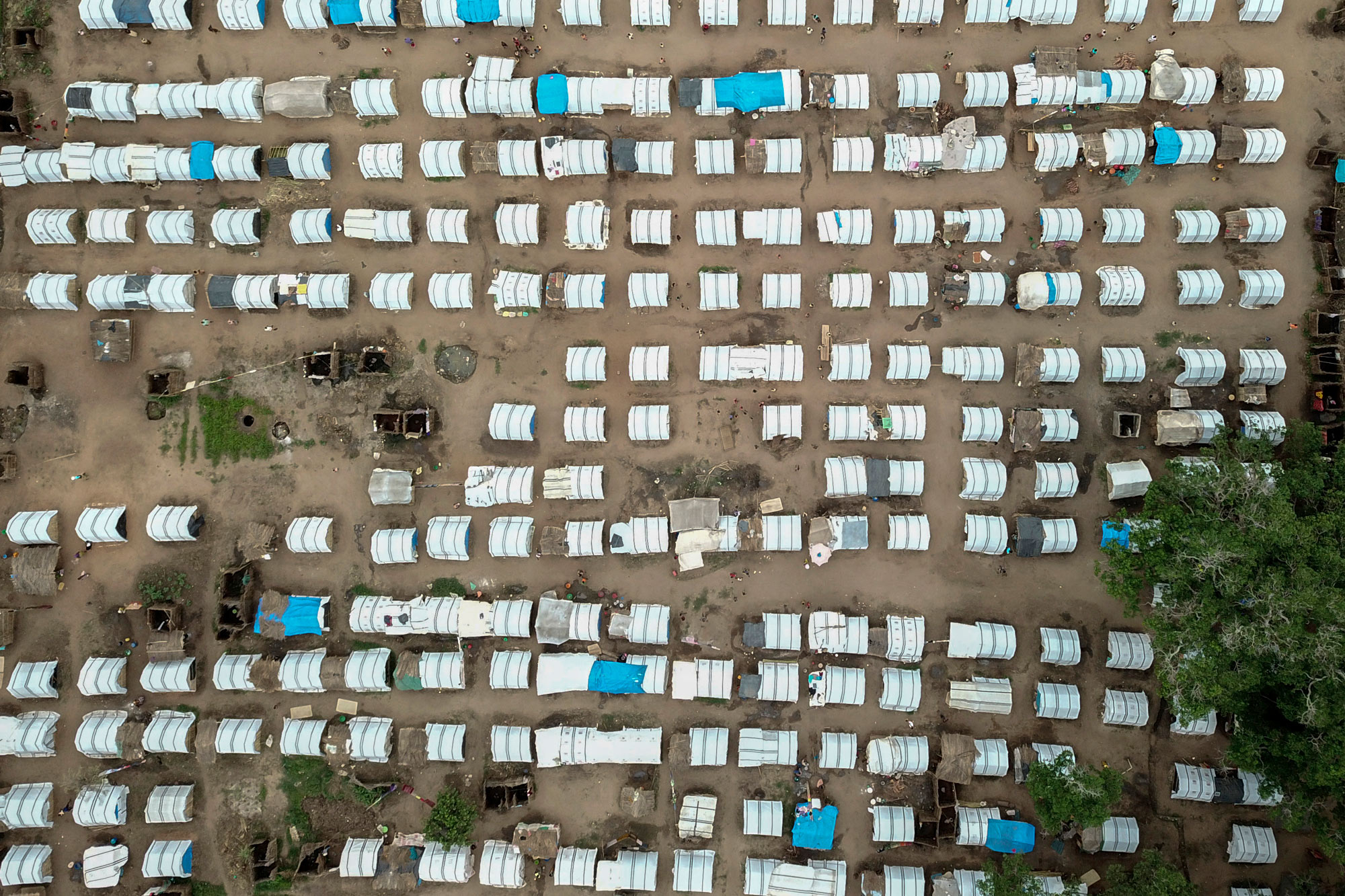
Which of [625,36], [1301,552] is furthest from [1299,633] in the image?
[625,36]

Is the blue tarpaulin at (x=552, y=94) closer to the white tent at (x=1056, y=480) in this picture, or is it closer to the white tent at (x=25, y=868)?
the white tent at (x=1056, y=480)

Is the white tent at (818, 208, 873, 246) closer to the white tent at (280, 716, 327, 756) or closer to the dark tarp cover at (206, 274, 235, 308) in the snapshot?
the dark tarp cover at (206, 274, 235, 308)

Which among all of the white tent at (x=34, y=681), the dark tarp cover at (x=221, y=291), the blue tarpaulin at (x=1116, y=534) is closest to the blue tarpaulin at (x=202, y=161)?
the dark tarp cover at (x=221, y=291)

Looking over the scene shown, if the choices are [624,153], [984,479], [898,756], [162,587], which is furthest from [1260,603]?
[162,587]

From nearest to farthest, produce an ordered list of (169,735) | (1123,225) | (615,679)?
(169,735) → (615,679) → (1123,225)

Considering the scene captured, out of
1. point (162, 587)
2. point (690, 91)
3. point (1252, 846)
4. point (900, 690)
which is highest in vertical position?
point (690, 91)

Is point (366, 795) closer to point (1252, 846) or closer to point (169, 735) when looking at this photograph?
point (169, 735)
